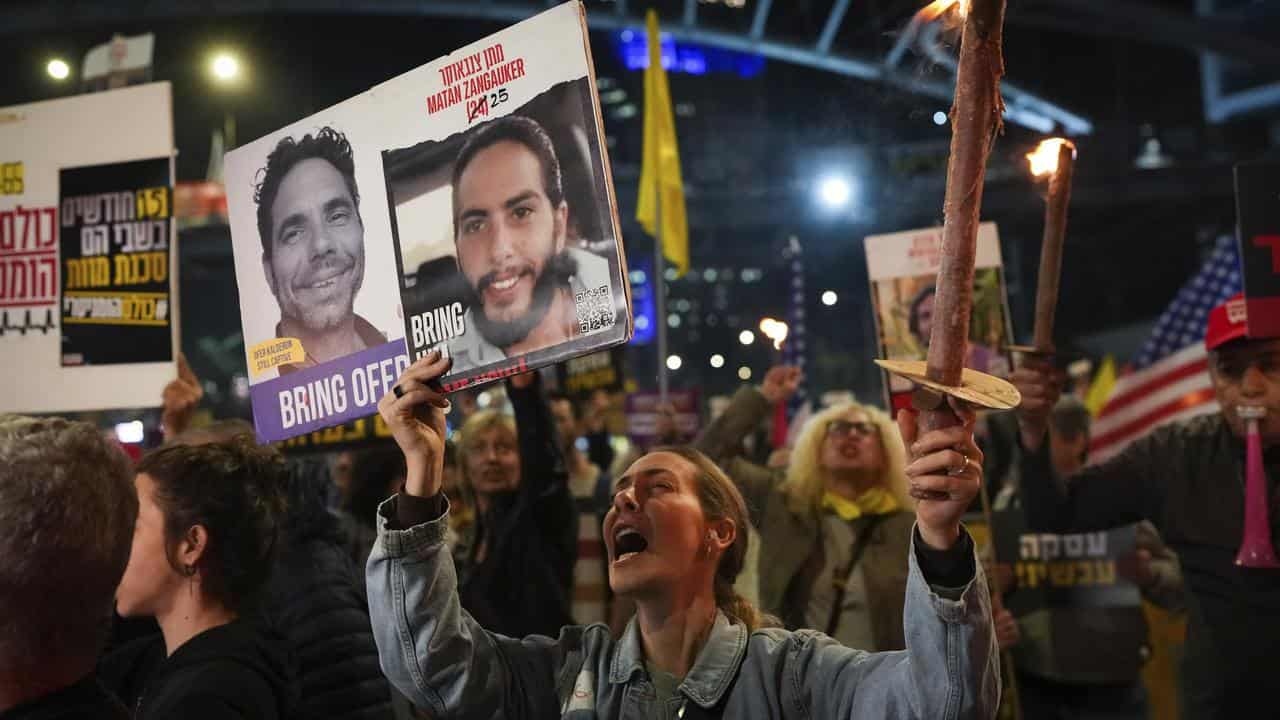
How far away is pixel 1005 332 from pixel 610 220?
255 centimetres

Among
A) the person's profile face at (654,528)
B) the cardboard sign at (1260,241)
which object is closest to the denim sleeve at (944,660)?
the person's profile face at (654,528)

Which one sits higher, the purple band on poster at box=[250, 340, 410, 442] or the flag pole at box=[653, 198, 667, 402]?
the flag pole at box=[653, 198, 667, 402]

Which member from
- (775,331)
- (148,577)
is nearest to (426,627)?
(148,577)

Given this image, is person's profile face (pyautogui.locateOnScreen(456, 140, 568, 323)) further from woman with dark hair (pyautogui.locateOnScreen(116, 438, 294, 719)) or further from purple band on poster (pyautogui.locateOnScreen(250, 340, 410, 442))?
woman with dark hair (pyautogui.locateOnScreen(116, 438, 294, 719))

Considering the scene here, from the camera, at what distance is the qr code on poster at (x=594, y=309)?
2.48 m

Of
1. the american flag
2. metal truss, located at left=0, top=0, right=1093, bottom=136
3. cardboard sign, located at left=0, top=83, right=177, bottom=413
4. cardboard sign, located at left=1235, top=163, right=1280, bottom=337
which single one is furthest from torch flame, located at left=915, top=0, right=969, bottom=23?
metal truss, located at left=0, top=0, right=1093, bottom=136

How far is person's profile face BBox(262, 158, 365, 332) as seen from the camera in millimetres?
2953

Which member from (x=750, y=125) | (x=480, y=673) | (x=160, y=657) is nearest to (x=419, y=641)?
(x=480, y=673)

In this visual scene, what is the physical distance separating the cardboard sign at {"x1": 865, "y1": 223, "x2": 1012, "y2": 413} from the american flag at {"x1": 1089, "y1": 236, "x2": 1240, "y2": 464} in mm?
2945

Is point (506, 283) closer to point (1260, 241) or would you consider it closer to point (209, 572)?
point (209, 572)

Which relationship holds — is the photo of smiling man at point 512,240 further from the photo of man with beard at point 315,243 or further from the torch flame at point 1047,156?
the torch flame at point 1047,156

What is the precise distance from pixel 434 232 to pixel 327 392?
534mm

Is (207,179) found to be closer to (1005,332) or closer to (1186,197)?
(1186,197)

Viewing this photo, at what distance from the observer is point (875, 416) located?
571 cm
